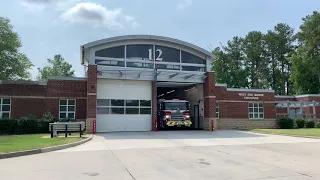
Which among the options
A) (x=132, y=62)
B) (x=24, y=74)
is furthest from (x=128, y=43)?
(x=24, y=74)

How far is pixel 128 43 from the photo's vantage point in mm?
26516

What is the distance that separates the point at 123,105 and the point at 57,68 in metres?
55.8

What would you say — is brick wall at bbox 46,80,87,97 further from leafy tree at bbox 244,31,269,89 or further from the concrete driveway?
leafy tree at bbox 244,31,269,89

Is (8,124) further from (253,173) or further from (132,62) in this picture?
(253,173)

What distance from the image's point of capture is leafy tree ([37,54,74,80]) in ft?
250

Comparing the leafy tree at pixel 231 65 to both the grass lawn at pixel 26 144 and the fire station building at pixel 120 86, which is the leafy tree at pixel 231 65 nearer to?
the fire station building at pixel 120 86

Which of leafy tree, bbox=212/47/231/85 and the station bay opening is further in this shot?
leafy tree, bbox=212/47/231/85

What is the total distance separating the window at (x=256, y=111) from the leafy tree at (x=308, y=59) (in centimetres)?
2770

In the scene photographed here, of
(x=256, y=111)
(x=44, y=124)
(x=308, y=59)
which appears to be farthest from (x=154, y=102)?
(x=308, y=59)

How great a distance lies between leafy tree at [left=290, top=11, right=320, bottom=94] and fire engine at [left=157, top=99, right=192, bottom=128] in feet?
123

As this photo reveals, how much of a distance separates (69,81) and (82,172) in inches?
753

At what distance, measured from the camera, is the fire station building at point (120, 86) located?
2550 centimetres

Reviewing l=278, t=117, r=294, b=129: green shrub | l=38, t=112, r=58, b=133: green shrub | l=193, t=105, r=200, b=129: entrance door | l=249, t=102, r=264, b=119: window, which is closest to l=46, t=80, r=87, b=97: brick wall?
l=38, t=112, r=58, b=133: green shrub

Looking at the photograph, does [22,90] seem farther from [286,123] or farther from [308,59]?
[308,59]
